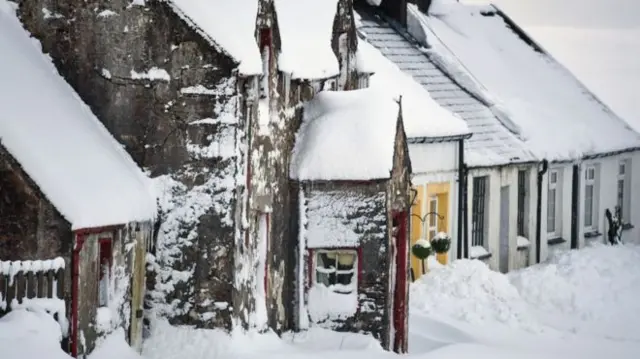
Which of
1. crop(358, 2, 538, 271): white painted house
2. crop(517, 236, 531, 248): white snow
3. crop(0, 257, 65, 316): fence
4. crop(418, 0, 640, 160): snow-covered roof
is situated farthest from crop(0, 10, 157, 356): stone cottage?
crop(418, 0, 640, 160): snow-covered roof

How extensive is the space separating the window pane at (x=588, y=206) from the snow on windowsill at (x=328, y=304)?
1597 cm

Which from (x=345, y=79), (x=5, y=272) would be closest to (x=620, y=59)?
(x=345, y=79)

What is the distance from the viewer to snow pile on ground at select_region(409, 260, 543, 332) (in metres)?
30.0

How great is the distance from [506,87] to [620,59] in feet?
67.6

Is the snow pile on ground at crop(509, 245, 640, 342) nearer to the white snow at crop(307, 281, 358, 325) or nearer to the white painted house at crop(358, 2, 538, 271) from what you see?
the white painted house at crop(358, 2, 538, 271)

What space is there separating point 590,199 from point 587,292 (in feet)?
29.2

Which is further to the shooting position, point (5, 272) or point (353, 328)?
point (353, 328)

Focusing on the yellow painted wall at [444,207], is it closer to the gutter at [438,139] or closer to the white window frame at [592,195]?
the gutter at [438,139]

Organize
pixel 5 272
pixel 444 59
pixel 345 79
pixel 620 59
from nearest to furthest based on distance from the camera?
1. pixel 5 272
2. pixel 345 79
3. pixel 444 59
4. pixel 620 59

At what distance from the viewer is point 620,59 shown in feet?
193

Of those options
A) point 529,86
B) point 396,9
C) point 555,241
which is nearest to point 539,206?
point 555,241

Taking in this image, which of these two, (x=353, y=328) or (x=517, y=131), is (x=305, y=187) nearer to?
(x=353, y=328)

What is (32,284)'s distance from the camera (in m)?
21.2

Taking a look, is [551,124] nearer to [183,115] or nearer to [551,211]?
[551,211]
